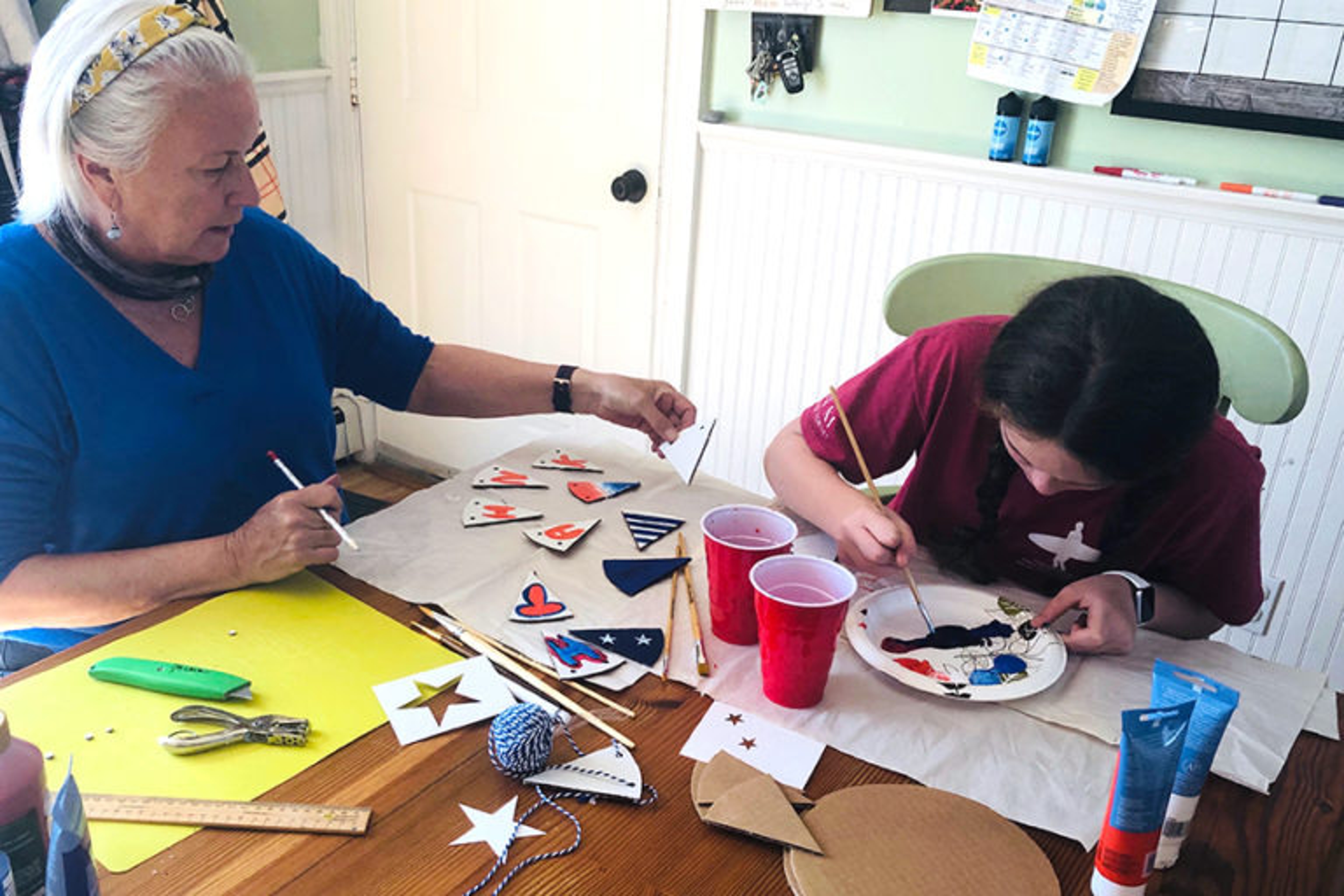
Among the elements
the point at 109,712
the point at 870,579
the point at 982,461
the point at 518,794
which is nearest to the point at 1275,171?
the point at 982,461

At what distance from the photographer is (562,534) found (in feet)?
4.17

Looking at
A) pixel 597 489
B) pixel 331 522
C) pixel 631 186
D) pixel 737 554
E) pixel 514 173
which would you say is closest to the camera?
pixel 737 554

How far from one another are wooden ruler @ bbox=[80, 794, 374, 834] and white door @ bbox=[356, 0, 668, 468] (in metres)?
2.04

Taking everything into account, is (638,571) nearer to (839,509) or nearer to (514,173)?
(839,509)

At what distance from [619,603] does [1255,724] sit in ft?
2.09

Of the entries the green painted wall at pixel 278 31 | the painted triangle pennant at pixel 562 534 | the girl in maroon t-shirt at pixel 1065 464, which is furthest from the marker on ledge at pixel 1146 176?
the green painted wall at pixel 278 31

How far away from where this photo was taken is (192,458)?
1.26 meters

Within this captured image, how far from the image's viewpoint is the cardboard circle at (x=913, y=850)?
0.80 metres

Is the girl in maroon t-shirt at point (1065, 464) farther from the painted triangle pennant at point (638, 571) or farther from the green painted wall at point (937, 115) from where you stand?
the green painted wall at point (937, 115)

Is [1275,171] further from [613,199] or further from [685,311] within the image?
[613,199]

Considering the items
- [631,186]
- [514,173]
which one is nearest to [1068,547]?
[631,186]

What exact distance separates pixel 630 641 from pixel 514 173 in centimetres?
209

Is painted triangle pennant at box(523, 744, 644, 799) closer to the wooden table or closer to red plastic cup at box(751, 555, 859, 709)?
the wooden table

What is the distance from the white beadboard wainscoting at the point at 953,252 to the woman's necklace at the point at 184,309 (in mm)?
1477
